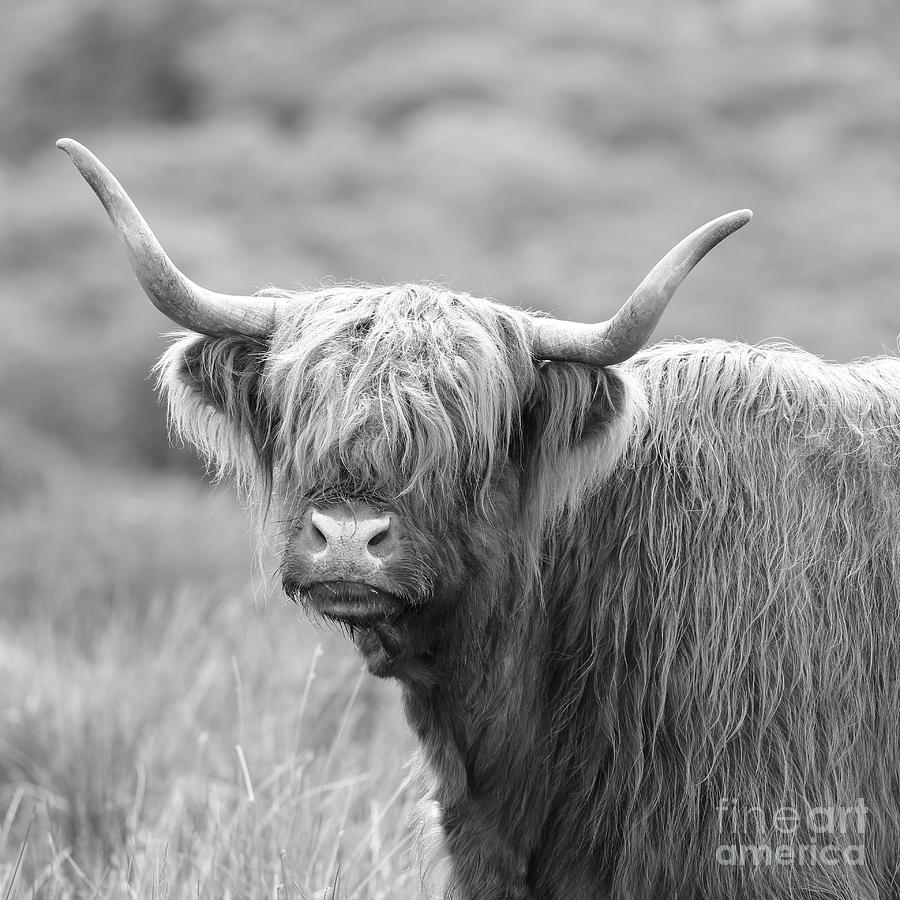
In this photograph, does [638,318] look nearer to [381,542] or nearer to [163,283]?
[381,542]

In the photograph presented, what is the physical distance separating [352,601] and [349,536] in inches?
5.4

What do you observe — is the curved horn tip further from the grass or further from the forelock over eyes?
the grass

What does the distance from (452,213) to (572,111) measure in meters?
4.35

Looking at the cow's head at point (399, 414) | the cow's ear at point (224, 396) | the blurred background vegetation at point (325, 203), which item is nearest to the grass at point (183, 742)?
the blurred background vegetation at point (325, 203)

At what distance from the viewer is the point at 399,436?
2670 mm

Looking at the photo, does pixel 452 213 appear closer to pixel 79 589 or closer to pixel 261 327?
pixel 79 589

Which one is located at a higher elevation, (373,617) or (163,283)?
(163,283)

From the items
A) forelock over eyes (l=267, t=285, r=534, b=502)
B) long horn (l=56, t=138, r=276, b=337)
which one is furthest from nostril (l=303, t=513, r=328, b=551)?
Answer: long horn (l=56, t=138, r=276, b=337)

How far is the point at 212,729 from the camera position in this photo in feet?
17.2

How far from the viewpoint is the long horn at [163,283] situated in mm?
2686

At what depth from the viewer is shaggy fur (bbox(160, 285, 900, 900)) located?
8.94 ft

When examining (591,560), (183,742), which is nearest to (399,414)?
(591,560)

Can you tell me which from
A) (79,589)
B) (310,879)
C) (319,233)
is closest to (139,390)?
(319,233)

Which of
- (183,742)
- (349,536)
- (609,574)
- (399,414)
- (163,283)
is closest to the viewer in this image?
(349,536)
